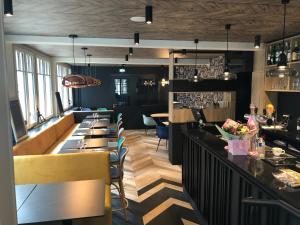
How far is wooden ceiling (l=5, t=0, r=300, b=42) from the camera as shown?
9.41ft

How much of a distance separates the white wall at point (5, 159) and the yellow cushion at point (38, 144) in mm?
3147

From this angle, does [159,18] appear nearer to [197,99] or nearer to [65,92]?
[197,99]

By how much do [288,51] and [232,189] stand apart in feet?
11.6

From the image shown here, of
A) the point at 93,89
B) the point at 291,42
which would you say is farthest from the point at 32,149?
the point at 93,89

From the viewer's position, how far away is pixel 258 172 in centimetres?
203

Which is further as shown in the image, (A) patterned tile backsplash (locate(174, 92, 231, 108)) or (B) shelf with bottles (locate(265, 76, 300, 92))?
(A) patterned tile backsplash (locate(174, 92, 231, 108))

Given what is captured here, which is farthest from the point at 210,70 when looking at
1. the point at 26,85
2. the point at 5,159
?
the point at 5,159

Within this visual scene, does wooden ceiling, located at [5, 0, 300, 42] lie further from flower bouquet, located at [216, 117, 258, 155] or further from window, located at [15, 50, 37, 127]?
flower bouquet, located at [216, 117, 258, 155]

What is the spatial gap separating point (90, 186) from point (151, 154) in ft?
14.4

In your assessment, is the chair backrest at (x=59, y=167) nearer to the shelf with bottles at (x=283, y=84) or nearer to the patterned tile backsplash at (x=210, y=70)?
the shelf with bottles at (x=283, y=84)

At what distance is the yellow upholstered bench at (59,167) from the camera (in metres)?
3.13

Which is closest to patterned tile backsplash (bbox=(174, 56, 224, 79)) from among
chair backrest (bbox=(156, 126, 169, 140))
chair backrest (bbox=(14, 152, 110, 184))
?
chair backrest (bbox=(156, 126, 169, 140))

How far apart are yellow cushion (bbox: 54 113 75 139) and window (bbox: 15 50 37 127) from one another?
596mm

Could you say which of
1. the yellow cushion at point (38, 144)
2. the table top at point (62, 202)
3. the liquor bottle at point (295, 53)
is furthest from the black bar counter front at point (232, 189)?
the yellow cushion at point (38, 144)
